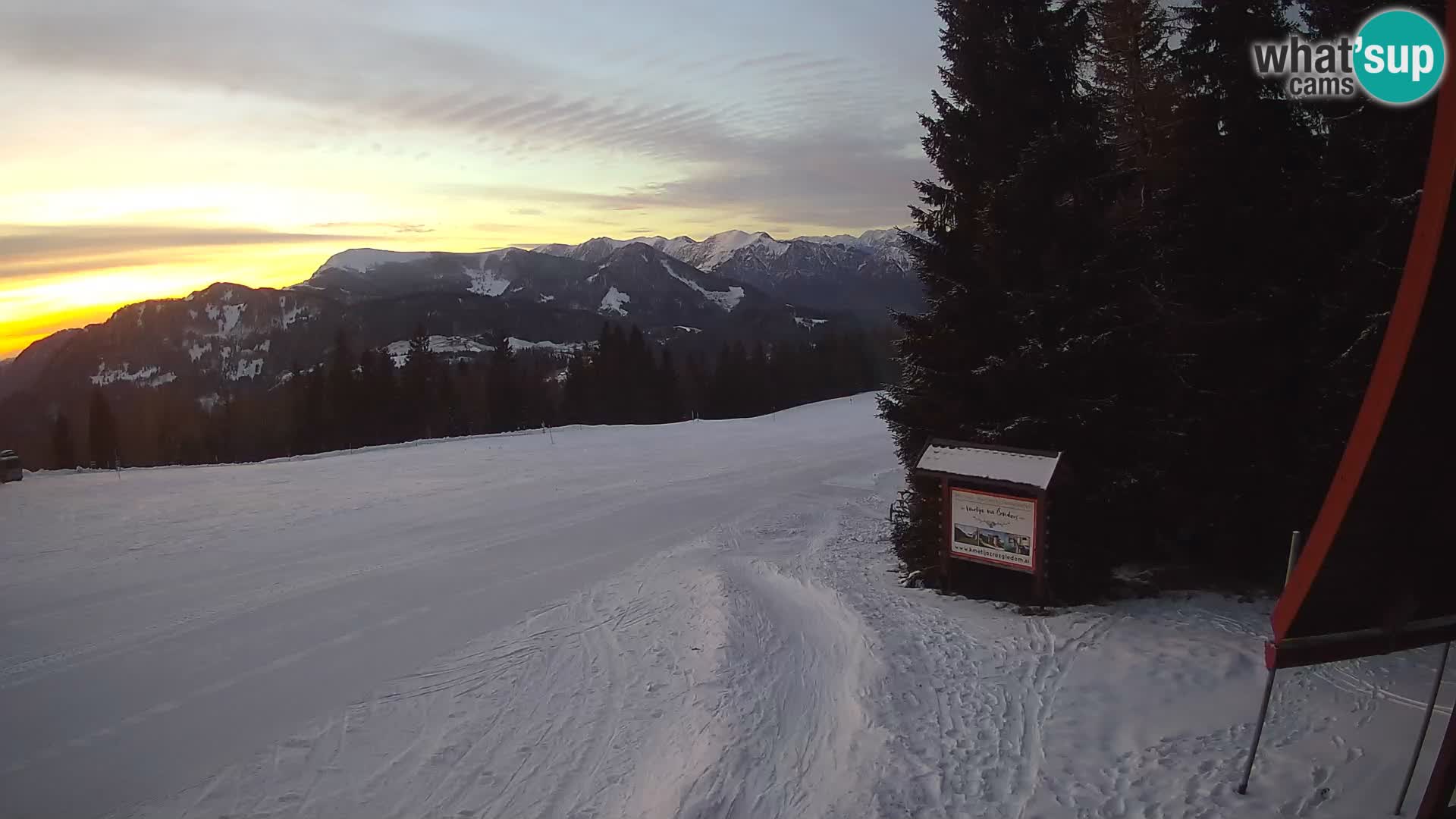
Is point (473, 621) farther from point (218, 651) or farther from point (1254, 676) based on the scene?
point (1254, 676)

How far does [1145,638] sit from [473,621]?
31.2ft

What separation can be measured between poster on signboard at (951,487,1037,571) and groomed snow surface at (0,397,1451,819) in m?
0.80

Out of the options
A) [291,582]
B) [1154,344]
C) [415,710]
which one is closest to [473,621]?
[415,710]

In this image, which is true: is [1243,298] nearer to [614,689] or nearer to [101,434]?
[614,689]

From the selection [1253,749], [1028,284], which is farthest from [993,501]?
[1253,749]

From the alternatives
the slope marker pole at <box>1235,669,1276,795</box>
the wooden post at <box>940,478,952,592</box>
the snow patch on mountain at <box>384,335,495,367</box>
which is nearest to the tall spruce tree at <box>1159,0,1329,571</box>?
the wooden post at <box>940,478,952,592</box>

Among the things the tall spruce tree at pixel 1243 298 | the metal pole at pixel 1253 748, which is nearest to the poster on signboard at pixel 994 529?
the tall spruce tree at pixel 1243 298

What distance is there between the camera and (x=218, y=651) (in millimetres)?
10188

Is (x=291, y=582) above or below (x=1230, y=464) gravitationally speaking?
below
